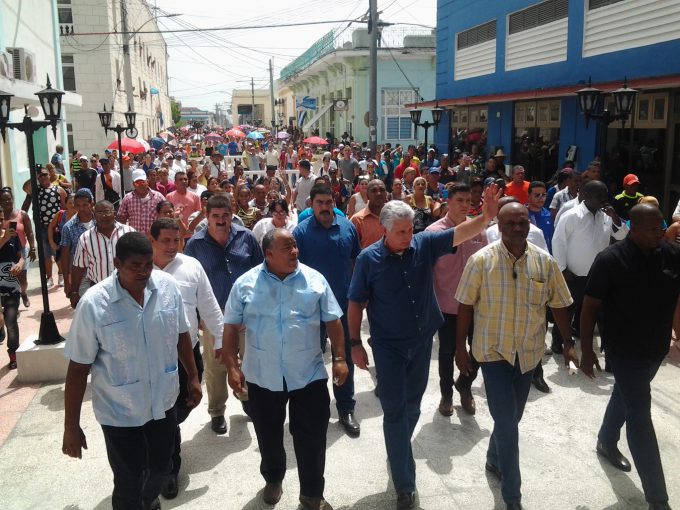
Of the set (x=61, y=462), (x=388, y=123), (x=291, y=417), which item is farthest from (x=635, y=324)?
(x=388, y=123)

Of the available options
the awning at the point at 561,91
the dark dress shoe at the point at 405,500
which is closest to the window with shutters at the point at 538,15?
the awning at the point at 561,91

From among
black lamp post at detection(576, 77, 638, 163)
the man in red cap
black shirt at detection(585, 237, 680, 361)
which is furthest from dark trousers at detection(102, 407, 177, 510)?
black lamp post at detection(576, 77, 638, 163)

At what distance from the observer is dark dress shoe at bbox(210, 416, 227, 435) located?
4922 mm

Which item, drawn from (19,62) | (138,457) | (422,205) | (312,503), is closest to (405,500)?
(312,503)

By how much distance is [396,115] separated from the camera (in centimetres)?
3058

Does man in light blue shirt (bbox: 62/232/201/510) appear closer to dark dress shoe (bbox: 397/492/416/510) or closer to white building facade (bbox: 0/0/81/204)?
dark dress shoe (bbox: 397/492/416/510)

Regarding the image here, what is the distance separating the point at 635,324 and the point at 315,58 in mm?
35036

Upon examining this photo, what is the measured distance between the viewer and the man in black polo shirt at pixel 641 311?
11.8 ft

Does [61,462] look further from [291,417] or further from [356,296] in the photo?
[356,296]

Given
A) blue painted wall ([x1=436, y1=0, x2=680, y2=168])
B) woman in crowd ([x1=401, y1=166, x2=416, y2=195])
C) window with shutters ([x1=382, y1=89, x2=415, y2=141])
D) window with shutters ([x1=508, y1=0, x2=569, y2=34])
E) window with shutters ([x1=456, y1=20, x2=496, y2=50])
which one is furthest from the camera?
window with shutters ([x1=382, y1=89, x2=415, y2=141])

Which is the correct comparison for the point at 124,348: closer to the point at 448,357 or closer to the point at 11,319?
the point at 448,357

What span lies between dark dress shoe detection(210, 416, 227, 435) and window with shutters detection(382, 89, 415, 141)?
26.5 metres

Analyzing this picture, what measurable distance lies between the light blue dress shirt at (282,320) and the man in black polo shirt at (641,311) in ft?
5.18

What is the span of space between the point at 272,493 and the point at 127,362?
4.46 feet
